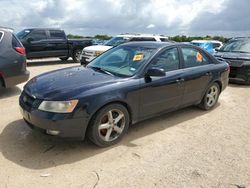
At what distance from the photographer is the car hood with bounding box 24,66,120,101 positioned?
11.5 feet

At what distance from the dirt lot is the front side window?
1.04m

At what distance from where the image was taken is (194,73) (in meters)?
5.02

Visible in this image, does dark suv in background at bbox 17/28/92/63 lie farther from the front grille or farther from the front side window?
the front side window

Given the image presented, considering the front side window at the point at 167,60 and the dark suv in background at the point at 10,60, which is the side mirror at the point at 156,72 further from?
the dark suv in background at the point at 10,60

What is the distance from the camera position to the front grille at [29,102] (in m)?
3.53

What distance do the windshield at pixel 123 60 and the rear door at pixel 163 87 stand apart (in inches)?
8.3

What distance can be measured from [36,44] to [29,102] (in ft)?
31.7

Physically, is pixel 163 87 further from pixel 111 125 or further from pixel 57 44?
pixel 57 44

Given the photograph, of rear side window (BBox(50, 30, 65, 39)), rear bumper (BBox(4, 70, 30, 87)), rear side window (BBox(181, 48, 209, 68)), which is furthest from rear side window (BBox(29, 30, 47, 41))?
rear side window (BBox(181, 48, 209, 68))

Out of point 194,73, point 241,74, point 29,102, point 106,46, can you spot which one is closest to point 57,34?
point 106,46

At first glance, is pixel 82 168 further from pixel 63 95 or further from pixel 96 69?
pixel 96 69

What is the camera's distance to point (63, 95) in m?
3.45

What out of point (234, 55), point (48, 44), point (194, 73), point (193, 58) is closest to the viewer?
point (194, 73)

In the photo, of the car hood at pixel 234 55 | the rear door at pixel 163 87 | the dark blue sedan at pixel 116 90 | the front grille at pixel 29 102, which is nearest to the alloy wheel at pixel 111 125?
the dark blue sedan at pixel 116 90
